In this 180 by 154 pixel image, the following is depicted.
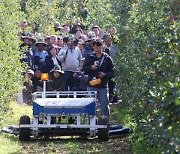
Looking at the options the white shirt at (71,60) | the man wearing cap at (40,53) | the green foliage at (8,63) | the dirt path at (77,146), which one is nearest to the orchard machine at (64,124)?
the dirt path at (77,146)

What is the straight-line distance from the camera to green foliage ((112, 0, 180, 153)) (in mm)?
4977

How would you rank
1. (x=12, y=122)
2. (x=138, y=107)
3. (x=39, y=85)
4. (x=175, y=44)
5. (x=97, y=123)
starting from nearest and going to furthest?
(x=175, y=44)
(x=138, y=107)
(x=97, y=123)
(x=12, y=122)
(x=39, y=85)

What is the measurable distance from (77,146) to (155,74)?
2856mm

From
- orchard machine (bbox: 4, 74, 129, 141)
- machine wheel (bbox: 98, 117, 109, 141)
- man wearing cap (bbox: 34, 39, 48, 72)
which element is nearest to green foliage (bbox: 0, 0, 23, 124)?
orchard machine (bbox: 4, 74, 129, 141)

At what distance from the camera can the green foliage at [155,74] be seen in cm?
498

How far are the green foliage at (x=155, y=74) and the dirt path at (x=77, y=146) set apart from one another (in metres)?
0.58

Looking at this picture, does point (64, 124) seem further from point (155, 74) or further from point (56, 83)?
point (56, 83)

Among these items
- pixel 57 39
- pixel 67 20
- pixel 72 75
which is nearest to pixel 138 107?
pixel 72 75

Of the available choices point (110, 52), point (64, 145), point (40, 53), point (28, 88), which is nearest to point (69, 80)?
point (28, 88)

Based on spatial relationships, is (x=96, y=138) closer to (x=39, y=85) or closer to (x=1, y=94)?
(x=1, y=94)

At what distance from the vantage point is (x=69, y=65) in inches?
564

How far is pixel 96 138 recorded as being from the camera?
10.4 meters

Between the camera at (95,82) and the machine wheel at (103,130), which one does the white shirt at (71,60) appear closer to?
the camera at (95,82)

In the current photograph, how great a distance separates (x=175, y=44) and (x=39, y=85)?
371 inches
